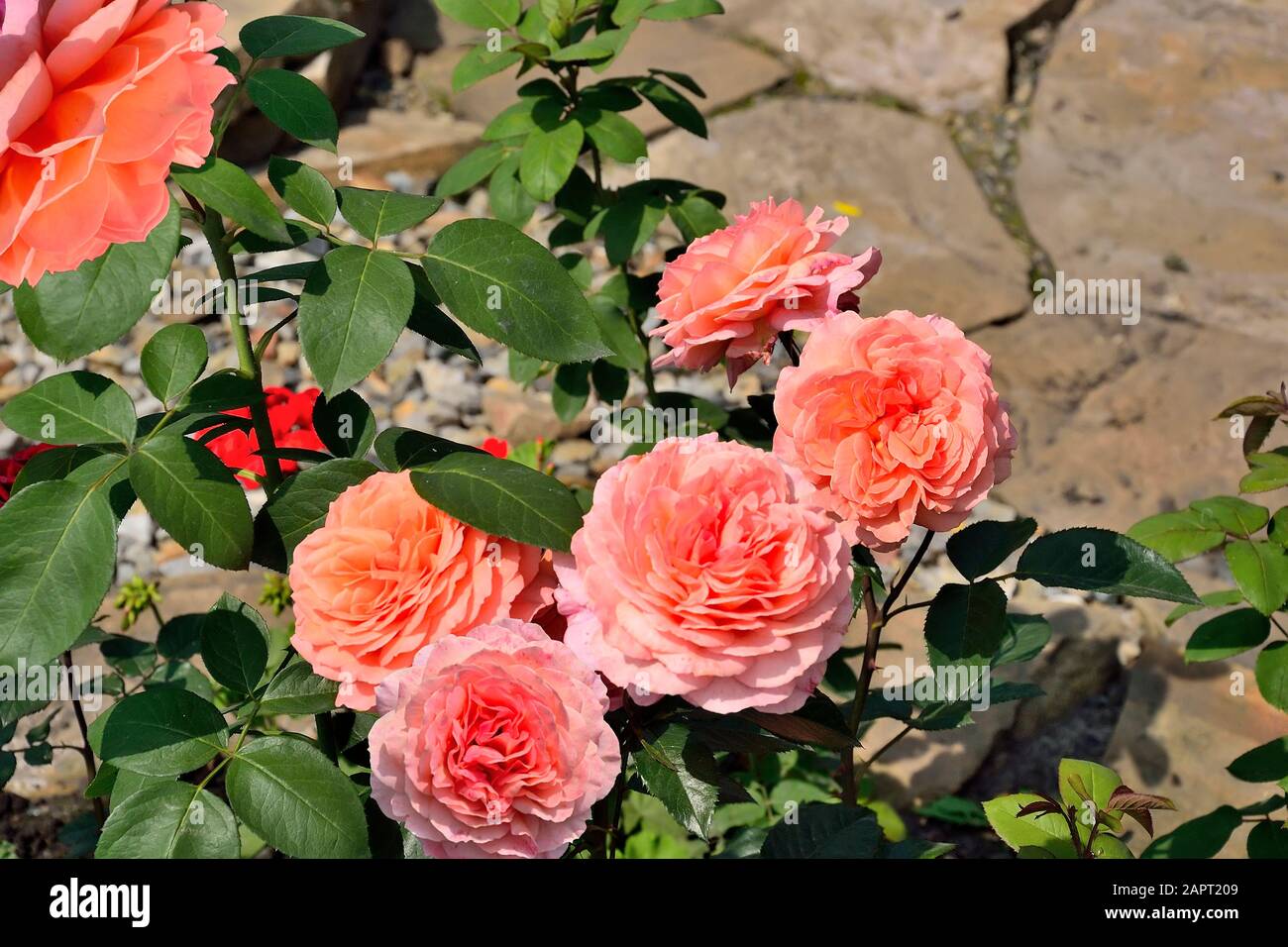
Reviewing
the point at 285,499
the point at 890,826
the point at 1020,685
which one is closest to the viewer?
the point at 285,499

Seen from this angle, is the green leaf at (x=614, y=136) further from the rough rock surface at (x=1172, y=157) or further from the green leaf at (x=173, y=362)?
the rough rock surface at (x=1172, y=157)

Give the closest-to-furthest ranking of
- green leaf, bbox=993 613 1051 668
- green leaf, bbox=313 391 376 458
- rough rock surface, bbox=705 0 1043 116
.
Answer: green leaf, bbox=313 391 376 458 → green leaf, bbox=993 613 1051 668 → rough rock surface, bbox=705 0 1043 116

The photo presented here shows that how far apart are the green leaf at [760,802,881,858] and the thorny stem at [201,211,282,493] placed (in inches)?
25.2

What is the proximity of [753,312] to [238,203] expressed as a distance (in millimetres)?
478

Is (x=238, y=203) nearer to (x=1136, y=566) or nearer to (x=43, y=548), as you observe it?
(x=43, y=548)

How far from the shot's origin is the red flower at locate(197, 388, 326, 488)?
5.03 ft

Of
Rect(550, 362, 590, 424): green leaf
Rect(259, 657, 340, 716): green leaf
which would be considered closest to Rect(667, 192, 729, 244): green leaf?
Rect(550, 362, 590, 424): green leaf

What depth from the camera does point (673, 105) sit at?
198cm

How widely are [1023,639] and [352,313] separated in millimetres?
1025

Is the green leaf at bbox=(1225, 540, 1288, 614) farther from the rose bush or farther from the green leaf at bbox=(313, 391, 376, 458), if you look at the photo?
the green leaf at bbox=(313, 391, 376, 458)

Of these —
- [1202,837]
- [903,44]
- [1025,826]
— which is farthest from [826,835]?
[903,44]

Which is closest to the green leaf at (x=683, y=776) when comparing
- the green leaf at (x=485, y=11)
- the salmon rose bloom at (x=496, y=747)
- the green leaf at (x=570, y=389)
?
the salmon rose bloom at (x=496, y=747)
